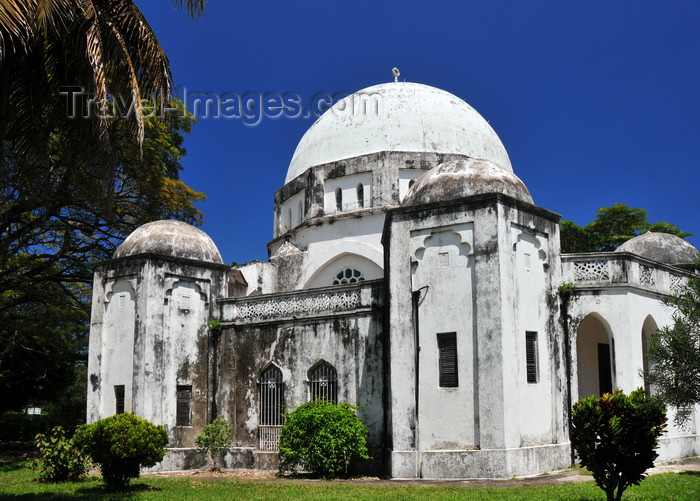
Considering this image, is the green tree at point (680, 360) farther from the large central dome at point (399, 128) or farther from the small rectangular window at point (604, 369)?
the large central dome at point (399, 128)

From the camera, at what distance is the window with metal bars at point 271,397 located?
61.2 ft

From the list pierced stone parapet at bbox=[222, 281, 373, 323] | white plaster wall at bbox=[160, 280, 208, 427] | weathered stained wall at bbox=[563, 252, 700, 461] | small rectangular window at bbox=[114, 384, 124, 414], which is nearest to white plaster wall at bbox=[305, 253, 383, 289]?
pierced stone parapet at bbox=[222, 281, 373, 323]

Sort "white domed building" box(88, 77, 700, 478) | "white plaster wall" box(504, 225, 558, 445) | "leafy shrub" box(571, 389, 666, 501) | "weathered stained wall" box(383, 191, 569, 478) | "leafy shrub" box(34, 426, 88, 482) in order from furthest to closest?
1. "leafy shrub" box(34, 426, 88, 482)
2. "white domed building" box(88, 77, 700, 478)
3. "white plaster wall" box(504, 225, 558, 445)
4. "weathered stained wall" box(383, 191, 569, 478)
5. "leafy shrub" box(571, 389, 666, 501)

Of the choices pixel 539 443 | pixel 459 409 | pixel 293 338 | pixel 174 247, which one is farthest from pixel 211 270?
pixel 539 443

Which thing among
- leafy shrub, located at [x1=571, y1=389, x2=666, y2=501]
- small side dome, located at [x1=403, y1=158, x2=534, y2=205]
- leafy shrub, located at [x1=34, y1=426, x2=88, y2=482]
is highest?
small side dome, located at [x1=403, y1=158, x2=534, y2=205]

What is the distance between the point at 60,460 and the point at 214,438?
387 cm

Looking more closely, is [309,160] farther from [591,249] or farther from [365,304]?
[591,249]

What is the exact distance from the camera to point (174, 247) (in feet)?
64.6

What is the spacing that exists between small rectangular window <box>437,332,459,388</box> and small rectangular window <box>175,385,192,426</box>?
290 inches

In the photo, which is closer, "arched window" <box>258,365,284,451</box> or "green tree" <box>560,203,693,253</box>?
"arched window" <box>258,365,284,451</box>

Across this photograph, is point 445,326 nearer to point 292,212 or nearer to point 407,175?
point 407,175

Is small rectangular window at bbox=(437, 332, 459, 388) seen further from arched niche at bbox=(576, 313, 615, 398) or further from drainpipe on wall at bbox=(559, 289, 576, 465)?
arched niche at bbox=(576, 313, 615, 398)

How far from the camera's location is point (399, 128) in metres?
24.2

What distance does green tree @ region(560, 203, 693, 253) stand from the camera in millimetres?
34812
